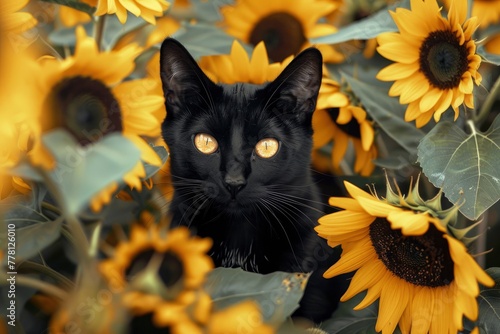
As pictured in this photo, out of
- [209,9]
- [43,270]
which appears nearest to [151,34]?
[209,9]

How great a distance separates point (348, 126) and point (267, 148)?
21 centimetres

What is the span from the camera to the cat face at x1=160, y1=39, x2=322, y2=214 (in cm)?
84

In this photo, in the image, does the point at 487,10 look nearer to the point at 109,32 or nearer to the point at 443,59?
the point at 443,59

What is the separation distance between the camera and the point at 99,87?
0.71 meters

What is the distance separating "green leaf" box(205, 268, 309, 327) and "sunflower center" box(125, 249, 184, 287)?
0.11ft

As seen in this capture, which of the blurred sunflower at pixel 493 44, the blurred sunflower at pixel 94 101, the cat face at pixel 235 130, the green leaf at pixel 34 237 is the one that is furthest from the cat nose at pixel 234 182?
the blurred sunflower at pixel 493 44

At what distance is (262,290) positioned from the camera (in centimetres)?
62

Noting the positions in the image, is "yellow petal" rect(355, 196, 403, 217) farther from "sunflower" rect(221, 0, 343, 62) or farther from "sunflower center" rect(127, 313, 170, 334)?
"sunflower" rect(221, 0, 343, 62)

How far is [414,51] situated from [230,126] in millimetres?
265

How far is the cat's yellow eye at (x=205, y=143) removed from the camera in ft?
2.83

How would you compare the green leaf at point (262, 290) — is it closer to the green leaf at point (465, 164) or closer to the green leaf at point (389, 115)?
the green leaf at point (465, 164)

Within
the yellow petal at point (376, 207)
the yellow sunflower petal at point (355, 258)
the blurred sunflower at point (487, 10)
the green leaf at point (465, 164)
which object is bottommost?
the yellow sunflower petal at point (355, 258)

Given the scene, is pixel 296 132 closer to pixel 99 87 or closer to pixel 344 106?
pixel 344 106

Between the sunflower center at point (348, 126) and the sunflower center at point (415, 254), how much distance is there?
29 cm
